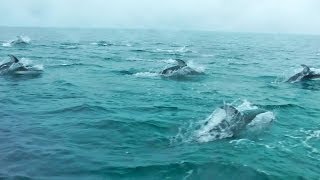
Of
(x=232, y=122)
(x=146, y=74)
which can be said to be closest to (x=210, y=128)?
(x=232, y=122)

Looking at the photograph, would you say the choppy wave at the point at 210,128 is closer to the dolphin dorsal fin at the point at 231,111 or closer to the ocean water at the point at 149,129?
the ocean water at the point at 149,129

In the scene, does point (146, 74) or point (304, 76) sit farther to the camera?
point (146, 74)

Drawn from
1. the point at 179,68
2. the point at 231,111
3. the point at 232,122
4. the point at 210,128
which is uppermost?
the point at 179,68

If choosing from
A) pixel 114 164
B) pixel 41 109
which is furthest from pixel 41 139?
pixel 41 109

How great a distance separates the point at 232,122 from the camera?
792 inches

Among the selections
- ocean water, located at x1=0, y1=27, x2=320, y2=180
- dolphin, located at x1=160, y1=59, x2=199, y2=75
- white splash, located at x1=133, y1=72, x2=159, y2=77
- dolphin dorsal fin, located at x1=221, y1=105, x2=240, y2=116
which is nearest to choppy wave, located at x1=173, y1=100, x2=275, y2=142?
ocean water, located at x1=0, y1=27, x2=320, y2=180

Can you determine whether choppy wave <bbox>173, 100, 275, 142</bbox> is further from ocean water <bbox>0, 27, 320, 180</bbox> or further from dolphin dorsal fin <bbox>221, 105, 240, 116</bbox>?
dolphin dorsal fin <bbox>221, 105, 240, 116</bbox>

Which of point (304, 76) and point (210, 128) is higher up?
point (304, 76)

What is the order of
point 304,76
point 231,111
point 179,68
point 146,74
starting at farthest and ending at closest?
1. point 179,68
2. point 146,74
3. point 304,76
4. point 231,111

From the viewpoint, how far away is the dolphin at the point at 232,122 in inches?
773

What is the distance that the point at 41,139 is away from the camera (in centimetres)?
1850

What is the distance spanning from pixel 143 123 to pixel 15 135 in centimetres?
595

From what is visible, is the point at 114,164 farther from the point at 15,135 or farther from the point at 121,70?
the point at 121,70

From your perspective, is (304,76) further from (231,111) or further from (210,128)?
(210,128)
